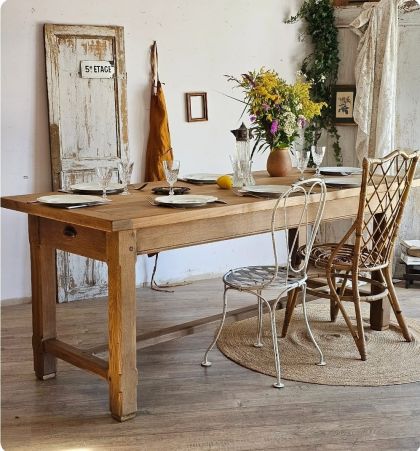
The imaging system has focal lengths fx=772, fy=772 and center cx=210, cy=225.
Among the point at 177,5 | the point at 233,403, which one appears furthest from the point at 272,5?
the point at 233,403

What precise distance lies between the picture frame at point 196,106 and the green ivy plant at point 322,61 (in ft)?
2.78

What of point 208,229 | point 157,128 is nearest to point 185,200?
point 208,229

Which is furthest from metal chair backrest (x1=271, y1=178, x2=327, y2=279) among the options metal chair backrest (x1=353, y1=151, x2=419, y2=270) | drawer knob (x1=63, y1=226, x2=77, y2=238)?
drawer knob (x1=63, y1=226, x2=77, y2=238)

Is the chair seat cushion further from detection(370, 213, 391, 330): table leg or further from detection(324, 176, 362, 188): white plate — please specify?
detection(370, 213, 391, 330): table leg

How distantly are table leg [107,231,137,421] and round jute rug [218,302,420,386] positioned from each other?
Answer: 31.5 inches

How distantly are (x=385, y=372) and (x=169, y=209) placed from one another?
139 cm

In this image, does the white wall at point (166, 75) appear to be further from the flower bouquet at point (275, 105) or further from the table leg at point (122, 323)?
the table leg at point (122, 323)

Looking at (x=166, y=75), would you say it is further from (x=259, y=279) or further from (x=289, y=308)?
(x=259, y=279)

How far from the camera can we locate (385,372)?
12.3 ft

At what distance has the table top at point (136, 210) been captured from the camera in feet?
9.91

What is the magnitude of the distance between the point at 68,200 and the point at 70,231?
13cm

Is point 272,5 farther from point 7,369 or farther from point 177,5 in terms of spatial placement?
point 7,369

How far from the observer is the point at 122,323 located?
316cm

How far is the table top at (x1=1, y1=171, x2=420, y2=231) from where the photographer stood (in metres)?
3.02
